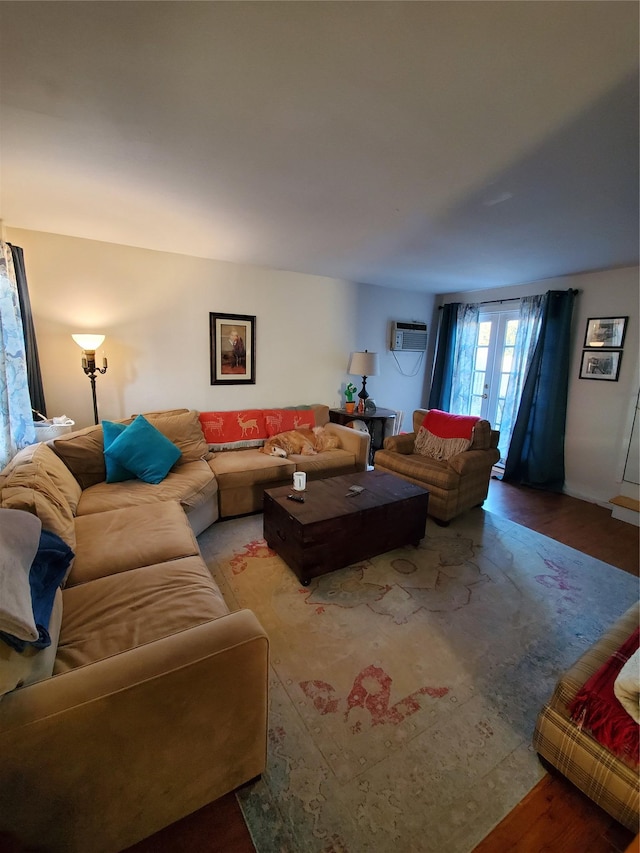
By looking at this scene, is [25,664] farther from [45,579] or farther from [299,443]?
[299,443]

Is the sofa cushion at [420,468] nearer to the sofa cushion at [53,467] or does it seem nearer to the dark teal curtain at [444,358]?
the dark teal curtain at [444,358]

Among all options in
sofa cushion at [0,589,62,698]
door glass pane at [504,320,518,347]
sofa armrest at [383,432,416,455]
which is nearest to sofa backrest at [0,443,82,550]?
sofa cushion at [0,589,62,698]

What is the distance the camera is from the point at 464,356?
4.79 m

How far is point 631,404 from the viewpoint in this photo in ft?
10.9

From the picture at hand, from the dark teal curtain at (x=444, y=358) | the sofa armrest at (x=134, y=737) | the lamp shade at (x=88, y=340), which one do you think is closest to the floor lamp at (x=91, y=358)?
the lamp shade at (x=88, y=340)

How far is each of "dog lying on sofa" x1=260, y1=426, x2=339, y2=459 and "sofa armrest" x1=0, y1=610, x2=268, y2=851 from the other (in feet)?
7.58

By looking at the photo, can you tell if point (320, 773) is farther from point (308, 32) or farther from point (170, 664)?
point (308, 32)

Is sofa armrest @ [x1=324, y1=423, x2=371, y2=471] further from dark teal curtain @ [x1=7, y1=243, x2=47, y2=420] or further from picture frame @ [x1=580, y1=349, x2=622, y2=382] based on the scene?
dark teal curtain @ [x1=7, y1=243, x2=47, y2=420]

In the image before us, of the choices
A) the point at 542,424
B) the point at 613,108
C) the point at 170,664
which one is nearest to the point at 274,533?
the point at 170,664

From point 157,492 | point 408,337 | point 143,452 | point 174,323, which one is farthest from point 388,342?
point 157,492

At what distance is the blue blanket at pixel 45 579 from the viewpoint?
96cm

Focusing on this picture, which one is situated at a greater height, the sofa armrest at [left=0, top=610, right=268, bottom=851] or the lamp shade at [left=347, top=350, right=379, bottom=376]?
the lamp shade at [left=347, top=350, right=379, bottom=376]

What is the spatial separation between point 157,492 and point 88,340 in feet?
4.69

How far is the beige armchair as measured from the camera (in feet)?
9.55
